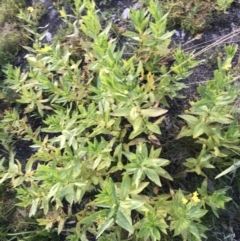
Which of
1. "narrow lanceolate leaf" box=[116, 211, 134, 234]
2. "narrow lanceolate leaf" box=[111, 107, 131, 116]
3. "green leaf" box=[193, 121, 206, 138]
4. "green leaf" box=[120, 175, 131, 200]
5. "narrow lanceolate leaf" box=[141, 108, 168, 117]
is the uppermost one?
"narrow lanceolate leaf" box=[111, 107, 131, 116]

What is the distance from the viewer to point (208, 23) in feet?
10.1

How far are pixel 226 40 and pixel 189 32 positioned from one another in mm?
273

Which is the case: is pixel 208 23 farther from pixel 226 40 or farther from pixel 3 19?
pixel 3 19

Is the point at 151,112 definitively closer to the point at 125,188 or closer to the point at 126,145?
the point at 126,145

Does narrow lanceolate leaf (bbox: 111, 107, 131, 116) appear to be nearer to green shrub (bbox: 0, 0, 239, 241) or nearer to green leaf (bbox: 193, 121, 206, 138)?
green shrub (bbox: 0, 0, 239, 241)

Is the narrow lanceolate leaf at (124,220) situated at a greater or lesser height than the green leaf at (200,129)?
lesser

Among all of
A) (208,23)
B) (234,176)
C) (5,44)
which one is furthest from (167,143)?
(5,44)

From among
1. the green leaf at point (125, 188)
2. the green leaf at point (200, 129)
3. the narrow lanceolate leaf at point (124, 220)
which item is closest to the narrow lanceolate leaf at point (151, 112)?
the green leaf at point (200, 129)

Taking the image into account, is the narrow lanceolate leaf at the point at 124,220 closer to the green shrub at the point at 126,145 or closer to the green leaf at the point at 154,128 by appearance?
the green shrub at the point at 126,145

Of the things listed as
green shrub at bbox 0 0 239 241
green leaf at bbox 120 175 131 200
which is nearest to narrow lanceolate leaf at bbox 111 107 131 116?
green shrub at bbox 0 0 239 241

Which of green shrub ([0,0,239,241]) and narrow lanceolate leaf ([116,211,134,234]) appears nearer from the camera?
narrow lanceolate leaf ([116,211,134,234])

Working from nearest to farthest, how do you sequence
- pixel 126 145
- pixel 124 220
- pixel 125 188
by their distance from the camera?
pixel 124 220 → pixel 125 188 → pixel 126 145

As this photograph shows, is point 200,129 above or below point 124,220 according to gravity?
above

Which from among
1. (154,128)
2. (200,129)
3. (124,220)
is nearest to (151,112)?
(154,128)
